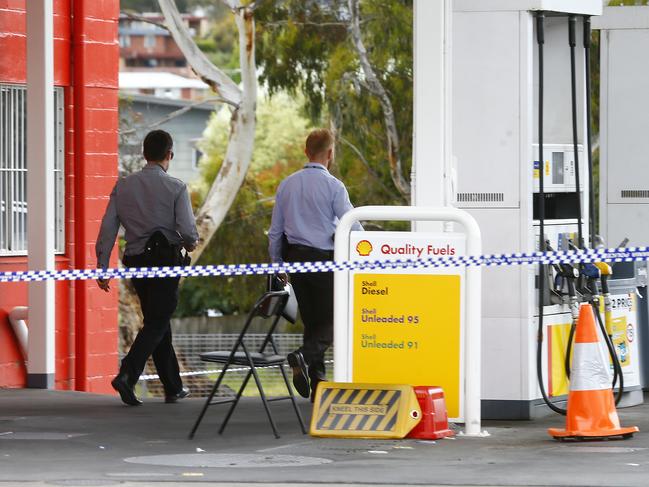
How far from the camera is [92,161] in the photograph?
1500 centimetres

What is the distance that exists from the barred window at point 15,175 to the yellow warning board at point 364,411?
538 cm

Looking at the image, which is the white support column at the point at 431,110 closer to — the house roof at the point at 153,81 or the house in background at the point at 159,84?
the house in background at the point at 159,84

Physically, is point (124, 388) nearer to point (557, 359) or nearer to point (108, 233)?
point (108, 233)

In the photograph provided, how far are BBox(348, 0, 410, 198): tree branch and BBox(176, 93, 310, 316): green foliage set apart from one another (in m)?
4.30

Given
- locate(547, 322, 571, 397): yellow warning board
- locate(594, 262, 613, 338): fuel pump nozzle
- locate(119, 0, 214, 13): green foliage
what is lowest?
locate(547, 322, 571, 397): yellow warning board

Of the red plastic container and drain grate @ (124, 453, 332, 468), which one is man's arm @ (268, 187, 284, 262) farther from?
drain grate @ (124, 453, 332, 468)

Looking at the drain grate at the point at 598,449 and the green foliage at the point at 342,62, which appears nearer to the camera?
the drain grate at the point at 598,449

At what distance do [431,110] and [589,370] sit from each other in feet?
6.83

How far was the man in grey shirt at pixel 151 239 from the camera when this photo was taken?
11.7 metres

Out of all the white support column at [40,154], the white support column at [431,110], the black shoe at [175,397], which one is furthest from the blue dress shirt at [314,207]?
the white support column at [40,154]

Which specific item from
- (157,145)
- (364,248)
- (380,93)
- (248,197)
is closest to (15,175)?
(157,145)

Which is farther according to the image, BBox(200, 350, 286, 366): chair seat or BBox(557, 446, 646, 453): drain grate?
BBox(200, 350, 286, 366): chair seat

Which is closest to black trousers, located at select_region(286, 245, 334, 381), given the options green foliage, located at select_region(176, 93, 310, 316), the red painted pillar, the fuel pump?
the fuel pump

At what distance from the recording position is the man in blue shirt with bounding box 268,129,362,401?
37.6 feet
